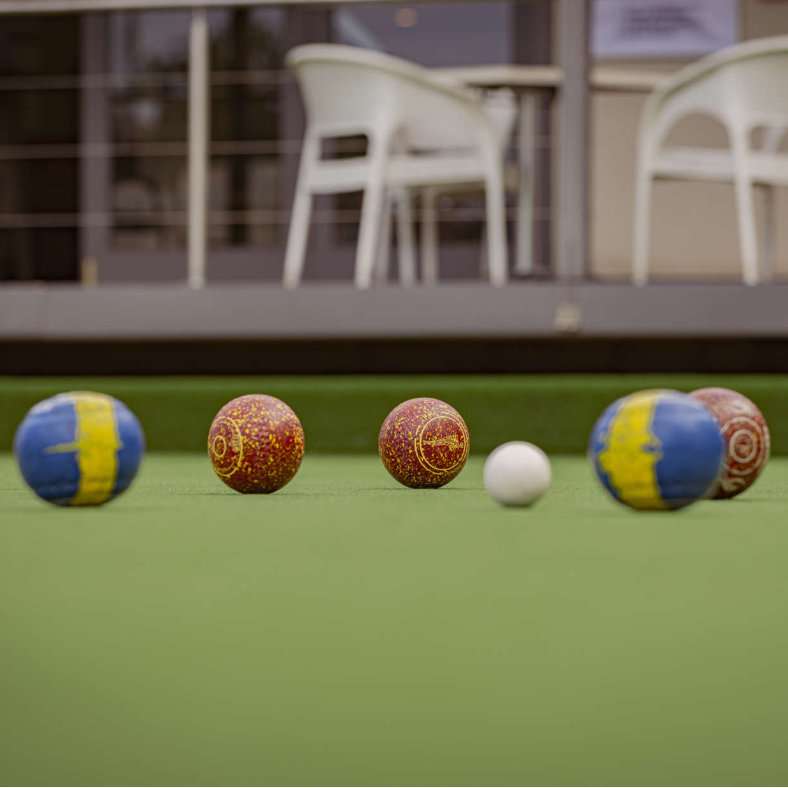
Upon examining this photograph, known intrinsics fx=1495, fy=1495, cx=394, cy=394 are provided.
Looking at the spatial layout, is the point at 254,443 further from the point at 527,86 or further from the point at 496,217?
the point at 527,86

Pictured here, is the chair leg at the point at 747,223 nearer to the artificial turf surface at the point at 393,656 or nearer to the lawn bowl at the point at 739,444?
the lawn bowl at the point at 739,444

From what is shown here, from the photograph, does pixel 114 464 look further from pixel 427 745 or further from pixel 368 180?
pixel 368 180

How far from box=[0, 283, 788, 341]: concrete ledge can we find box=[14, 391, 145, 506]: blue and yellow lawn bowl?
10.8ft

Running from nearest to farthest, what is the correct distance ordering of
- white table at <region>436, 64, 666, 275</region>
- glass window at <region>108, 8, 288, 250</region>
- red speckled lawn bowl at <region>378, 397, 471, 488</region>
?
red speckled lawn bowl at <region>378, 397, 471, 488</region> → white table at <region>436, 64, 666, 275</region> → glass window at <region>108, 8, 288, 250</region>

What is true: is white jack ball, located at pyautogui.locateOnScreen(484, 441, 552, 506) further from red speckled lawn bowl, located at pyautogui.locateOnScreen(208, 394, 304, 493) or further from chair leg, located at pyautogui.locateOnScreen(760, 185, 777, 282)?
chair leg, located at pyautogui.locateOnScreen(760, 185, 777, 282)

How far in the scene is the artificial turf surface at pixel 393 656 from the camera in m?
1.05

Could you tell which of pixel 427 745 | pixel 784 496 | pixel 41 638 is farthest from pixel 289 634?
pixel 784 496

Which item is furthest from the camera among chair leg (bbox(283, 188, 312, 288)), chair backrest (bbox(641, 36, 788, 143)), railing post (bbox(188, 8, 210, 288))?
railing post (bbox(188, 8, 210, 288))

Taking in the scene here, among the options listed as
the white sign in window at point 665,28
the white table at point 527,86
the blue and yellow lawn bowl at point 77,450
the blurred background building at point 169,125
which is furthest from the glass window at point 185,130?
the blue and yellow lawn bowl at point 77,450

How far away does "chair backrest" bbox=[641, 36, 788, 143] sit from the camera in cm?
545

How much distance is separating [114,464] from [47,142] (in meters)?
7.00

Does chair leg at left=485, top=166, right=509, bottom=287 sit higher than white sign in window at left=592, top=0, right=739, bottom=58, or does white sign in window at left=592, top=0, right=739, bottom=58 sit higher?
white sign in window at left=592, top=0, right=739, bottom=58

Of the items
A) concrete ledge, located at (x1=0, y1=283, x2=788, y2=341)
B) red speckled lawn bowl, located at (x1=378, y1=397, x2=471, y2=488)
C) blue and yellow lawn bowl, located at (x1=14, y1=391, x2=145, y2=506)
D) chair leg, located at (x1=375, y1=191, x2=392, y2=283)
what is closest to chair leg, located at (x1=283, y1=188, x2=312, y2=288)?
concrete ledge, located at (x1=0, y1=283, x2=788, y2=341)

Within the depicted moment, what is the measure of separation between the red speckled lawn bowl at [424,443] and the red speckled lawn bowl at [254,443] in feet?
0.80
